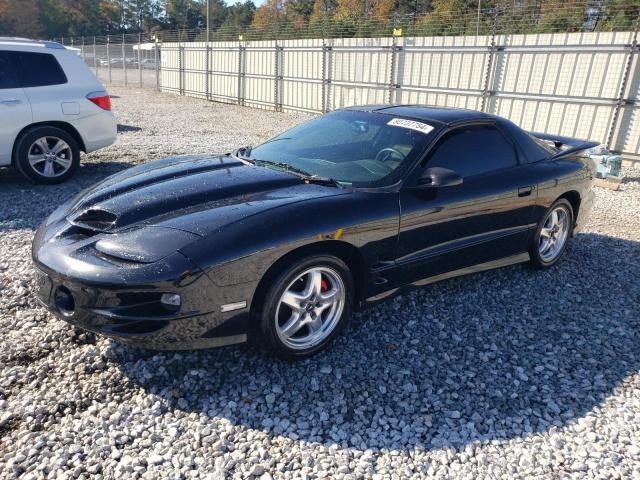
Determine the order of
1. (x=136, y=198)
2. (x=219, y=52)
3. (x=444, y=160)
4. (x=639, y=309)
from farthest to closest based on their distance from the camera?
(x=219, y=52)
(x=639, y=309)
(x=444, y=160)
(x=136, y=198)

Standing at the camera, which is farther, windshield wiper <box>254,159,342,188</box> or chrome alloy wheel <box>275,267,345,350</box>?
windshield wiper <box>254,159,342,188</box>

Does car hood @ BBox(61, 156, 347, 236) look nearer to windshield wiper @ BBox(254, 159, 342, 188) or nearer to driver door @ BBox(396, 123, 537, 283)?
windshield wiper @ BBox(254, 159, 342, 188)

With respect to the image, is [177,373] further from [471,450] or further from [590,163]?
[590,163]

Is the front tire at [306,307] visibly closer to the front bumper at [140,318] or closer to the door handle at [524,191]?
the front bumper at [140,318]

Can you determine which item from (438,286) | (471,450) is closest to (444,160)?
(438,286)

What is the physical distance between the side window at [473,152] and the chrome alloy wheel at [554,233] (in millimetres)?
784

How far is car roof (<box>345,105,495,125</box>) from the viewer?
3.86 meters

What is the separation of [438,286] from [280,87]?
48.2 feet

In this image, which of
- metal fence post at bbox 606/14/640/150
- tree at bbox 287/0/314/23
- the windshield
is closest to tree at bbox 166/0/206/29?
tree at bbox 287/0/314/23

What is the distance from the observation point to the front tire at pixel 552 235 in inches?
176

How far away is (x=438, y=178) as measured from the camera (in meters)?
3.29

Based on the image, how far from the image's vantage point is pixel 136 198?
3.13m

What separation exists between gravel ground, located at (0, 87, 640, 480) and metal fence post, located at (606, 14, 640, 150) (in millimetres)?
6832

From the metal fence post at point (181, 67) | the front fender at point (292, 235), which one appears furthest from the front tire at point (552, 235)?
the metal fence post at point (181, 67)
